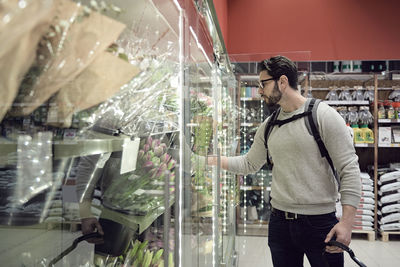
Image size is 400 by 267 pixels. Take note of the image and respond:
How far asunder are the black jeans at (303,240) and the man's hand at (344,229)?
8 cm

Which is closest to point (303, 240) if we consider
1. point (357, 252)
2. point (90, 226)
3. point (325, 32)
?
point (90, 226)

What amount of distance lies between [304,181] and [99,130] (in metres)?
1.31

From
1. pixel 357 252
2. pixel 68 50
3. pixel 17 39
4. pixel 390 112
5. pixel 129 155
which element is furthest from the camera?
pixel 390 112

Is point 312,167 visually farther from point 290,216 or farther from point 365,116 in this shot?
point 365,116

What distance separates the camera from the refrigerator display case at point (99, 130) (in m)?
0.54

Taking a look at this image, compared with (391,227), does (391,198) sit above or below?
above

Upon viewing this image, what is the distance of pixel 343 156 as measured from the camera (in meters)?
1.72

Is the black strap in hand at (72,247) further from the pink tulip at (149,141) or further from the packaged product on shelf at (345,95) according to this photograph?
the packaged product on shelf at (345,95)

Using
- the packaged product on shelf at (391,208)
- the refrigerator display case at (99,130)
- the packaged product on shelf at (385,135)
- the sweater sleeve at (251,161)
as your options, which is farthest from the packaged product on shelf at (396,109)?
the refrigerator display case at (99,130)

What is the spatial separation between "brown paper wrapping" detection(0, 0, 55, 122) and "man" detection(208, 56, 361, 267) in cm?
148

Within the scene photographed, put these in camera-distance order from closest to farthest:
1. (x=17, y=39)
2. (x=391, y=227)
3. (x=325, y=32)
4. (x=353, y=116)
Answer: (x=17, y=39), (x=391, y=227), (x=353, y=116), (x=325, y=32)

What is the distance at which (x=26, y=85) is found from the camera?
53 centimetres

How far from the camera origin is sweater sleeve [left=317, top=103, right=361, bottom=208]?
170cm

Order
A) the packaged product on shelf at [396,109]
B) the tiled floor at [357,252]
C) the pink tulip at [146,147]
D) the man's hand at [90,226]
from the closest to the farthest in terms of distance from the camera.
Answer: the man's hand at [90,226] → the pink tulip at [146,147] → the tiled floor at [357,252] → the packaged product on shelf at [396,109]
